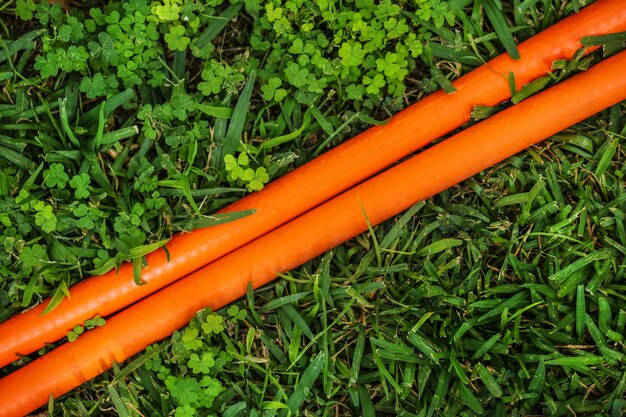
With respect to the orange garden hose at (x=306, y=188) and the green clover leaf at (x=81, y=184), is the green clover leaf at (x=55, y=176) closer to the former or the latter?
the green clover leaf at (x=81, y=184)

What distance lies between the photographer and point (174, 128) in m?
3.26

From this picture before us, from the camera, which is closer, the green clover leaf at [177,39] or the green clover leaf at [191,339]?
the green clover leaf at [191,339]

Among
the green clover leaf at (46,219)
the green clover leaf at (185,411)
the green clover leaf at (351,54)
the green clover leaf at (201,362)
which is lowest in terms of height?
the green clover leaf at (185,411)

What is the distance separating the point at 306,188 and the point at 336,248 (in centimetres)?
32

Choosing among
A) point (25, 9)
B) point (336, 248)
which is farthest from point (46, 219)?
point (336, 248)

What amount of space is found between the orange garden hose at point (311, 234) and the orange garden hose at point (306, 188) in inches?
2.6

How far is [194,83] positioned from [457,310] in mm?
1614

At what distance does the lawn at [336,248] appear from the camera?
3.14m

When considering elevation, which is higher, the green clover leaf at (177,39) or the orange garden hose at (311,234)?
the green clover leaf at (177,39)

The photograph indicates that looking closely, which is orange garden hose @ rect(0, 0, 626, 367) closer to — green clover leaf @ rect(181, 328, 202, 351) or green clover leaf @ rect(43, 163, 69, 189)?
green clover leaf @ rect(181, 328, 202, 351)

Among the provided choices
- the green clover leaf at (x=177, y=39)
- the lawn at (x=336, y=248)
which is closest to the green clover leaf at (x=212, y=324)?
the lawn at (x=336, y=248)

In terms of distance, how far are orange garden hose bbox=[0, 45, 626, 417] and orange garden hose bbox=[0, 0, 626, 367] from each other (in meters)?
0.06

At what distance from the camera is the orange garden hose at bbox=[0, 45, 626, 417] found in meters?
3.12

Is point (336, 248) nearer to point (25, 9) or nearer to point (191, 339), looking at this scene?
point (191, 339)
